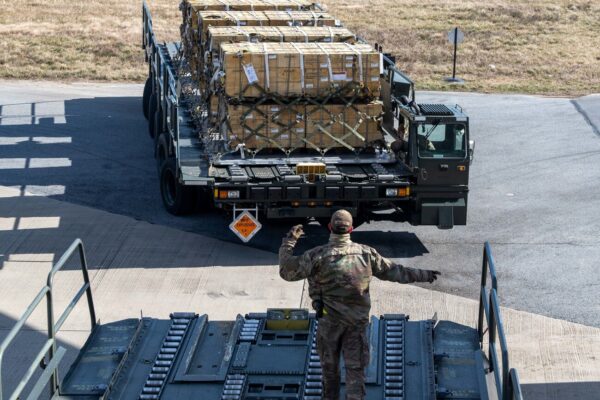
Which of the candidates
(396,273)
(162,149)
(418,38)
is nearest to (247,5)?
(162,149)

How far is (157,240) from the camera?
1551 centimetres

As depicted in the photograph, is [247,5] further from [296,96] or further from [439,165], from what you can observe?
[439,165]

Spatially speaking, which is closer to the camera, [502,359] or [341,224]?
[502,359]

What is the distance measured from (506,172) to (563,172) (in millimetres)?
973

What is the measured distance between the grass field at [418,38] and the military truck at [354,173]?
1276 cm

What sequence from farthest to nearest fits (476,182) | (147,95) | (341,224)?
(147,95)
(476,182)
(341,224)

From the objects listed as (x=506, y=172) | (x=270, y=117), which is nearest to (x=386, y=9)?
(x=506, y=172)

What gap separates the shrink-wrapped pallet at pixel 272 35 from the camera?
16.4 meters

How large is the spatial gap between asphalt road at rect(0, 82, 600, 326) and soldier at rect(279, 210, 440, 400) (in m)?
5.57

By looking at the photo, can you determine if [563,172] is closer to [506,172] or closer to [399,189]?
[506,172]

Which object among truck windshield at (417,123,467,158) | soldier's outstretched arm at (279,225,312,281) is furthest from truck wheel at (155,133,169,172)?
soldier's outstretched arm at (279,225,312,281)

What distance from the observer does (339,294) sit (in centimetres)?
784

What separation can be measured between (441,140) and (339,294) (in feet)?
23.9

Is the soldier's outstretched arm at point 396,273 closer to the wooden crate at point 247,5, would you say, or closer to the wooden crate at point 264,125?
the wooden crate at point 264,125
